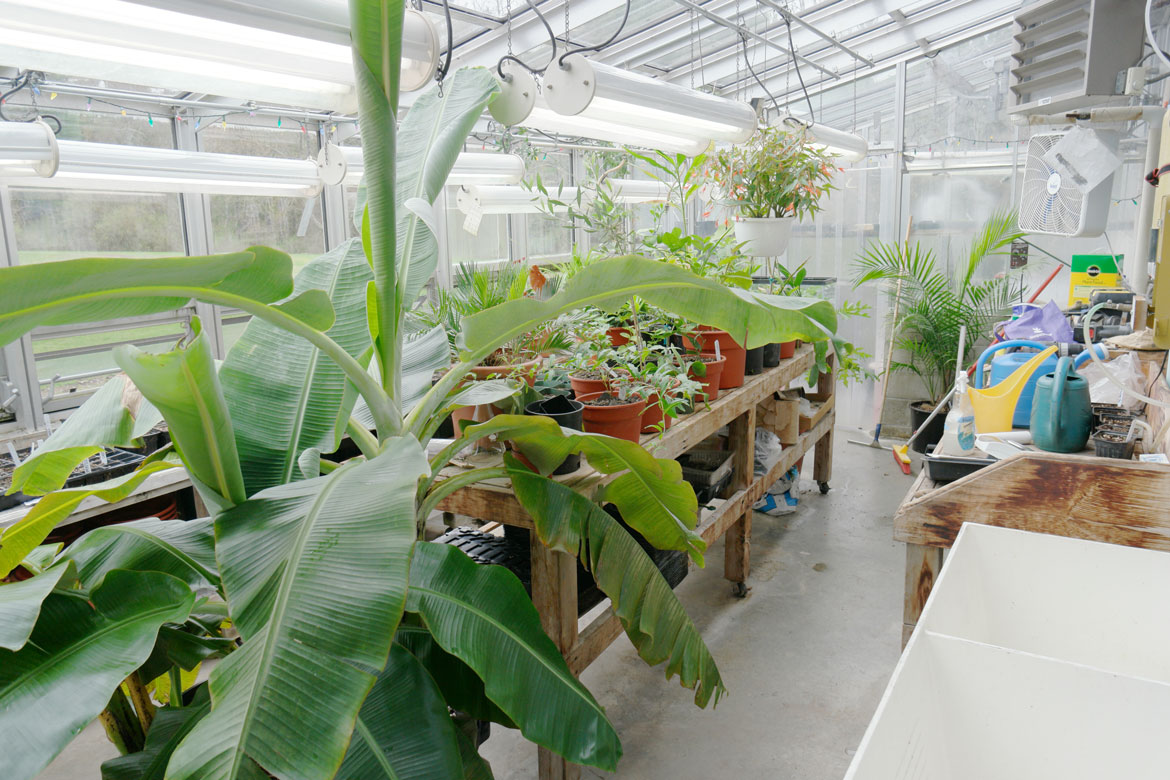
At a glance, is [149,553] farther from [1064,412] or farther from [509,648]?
[1064,412]

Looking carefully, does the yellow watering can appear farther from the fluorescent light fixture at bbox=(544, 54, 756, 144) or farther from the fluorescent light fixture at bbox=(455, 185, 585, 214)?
the fluorescent light fixture at bbox=(455, 185, 585, 214)

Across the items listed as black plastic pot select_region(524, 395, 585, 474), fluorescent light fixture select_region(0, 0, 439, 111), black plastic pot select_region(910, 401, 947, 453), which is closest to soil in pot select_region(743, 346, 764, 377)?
black plastic pot select_region(524, 395, 585, 474)

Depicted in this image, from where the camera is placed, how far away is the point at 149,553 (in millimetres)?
1263

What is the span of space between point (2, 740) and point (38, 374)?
171 inches

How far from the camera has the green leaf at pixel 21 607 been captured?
901 millimetres

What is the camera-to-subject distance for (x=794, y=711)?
8.06ft

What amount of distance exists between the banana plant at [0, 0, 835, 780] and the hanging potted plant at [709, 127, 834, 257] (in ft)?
5.28

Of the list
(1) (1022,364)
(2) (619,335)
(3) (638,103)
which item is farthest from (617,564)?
(1) (1022,364)

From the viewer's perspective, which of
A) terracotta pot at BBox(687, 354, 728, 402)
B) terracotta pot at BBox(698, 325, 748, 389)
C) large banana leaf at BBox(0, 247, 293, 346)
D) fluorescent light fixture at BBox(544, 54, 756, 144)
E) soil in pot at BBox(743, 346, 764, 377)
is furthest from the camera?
soil in pot at BBox(743, 346, 764, 377)

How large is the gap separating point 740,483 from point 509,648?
72.7 inches

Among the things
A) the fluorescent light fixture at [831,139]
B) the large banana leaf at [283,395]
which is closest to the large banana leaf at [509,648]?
the large banana leaf at [283,395]

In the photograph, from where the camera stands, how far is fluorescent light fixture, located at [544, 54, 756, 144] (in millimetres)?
2070

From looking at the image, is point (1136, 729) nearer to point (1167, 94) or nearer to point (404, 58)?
point (404, 58)

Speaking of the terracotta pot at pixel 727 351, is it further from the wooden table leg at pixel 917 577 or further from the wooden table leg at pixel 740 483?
the wooden table leg at pixel 917 577
